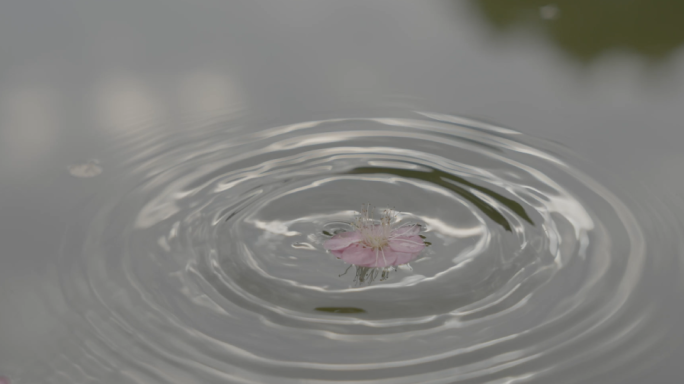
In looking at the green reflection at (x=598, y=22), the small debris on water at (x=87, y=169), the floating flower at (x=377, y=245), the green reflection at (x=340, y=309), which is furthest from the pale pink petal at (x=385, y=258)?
the green reflection at (x=598, y=22)

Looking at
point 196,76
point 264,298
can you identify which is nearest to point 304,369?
point 264,298

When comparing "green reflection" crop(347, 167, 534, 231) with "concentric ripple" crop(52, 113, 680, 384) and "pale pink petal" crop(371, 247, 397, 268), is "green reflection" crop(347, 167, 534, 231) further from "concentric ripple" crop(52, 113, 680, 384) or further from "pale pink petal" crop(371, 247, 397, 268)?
"pale pink petal" crop(371, 247, 397, 268)

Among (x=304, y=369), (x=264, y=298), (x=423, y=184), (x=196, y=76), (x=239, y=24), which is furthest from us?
(x=239, y=24)

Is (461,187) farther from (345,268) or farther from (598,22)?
(598,22)

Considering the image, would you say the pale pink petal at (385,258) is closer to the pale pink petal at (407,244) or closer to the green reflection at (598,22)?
the pale pink petal at (407,244)

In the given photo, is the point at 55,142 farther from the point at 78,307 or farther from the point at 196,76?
the point at 78,307

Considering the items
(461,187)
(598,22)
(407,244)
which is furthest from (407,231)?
(598,22)
